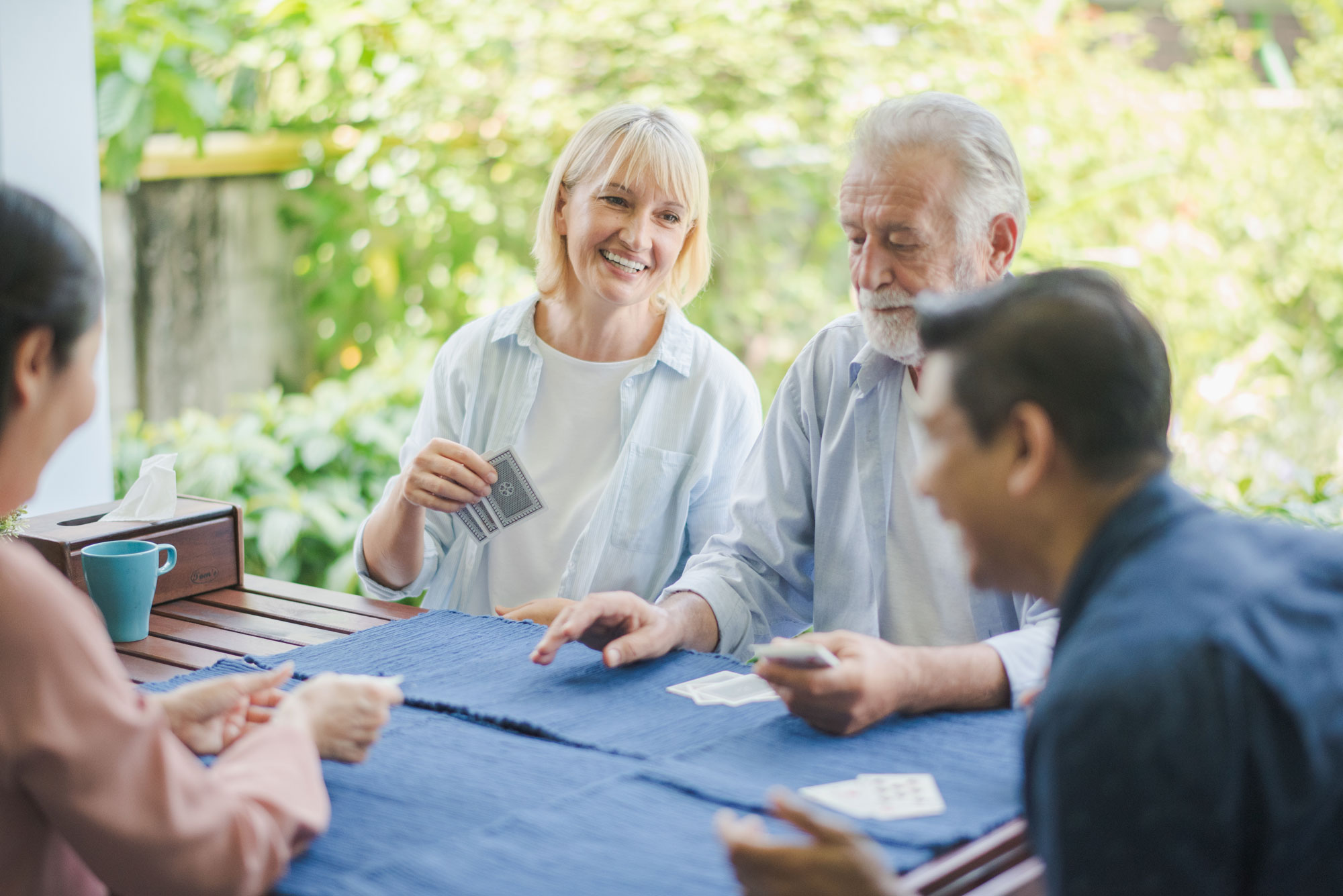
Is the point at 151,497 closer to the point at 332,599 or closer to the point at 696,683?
the point at 332,599

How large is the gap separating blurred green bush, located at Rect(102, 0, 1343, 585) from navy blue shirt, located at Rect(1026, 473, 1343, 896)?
402 cm

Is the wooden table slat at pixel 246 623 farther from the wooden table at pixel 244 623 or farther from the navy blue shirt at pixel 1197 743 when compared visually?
the navy blue shirt at pixel 1197 743

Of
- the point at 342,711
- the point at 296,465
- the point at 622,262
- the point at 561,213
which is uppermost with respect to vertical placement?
the point at 561,213

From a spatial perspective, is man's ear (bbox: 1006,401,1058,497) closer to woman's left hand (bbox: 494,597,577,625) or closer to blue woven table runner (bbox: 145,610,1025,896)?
blue woven table runner (bbox: 145,610,1025,896)

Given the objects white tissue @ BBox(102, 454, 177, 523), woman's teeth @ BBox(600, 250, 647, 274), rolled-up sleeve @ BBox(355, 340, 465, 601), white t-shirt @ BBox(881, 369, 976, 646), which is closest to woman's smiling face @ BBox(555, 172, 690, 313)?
woman's teeth @ BBox(600, 250, 647, 274)

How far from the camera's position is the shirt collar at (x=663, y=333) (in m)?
2.55

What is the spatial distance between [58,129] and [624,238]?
1.82 meters

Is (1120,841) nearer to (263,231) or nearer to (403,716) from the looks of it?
(403,716)

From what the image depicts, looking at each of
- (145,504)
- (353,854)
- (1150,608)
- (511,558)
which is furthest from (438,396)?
(1150,608)

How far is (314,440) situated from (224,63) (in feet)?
6.65

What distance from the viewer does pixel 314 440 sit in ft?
13.9

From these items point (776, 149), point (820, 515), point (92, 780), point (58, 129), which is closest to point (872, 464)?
point (820, 515)

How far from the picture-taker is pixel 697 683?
5.55ft

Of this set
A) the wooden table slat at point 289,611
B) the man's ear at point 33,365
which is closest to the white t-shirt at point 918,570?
the wooden table slat at point 289,611
